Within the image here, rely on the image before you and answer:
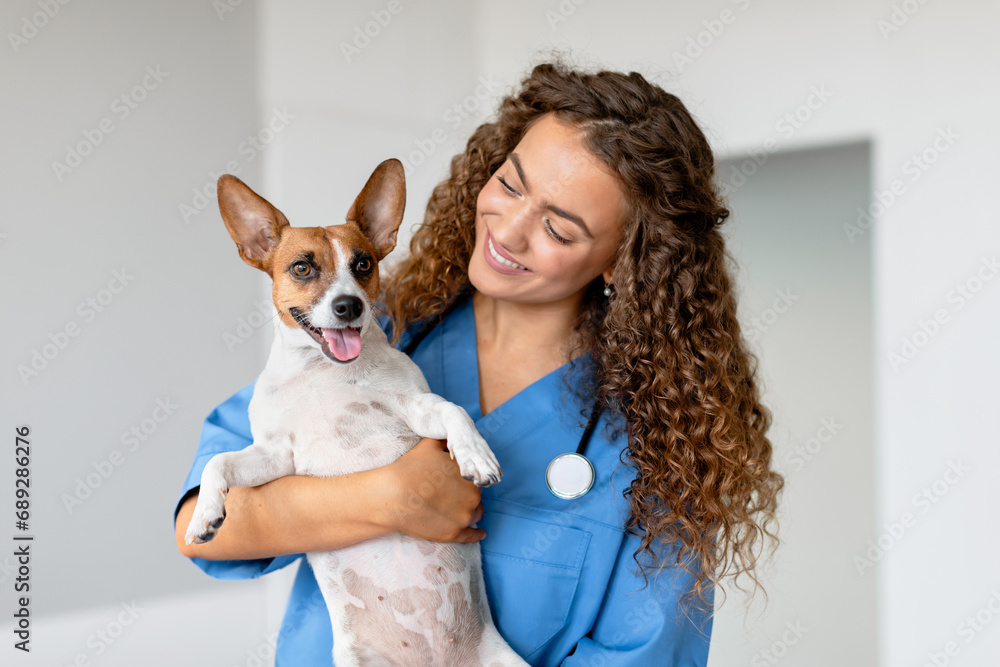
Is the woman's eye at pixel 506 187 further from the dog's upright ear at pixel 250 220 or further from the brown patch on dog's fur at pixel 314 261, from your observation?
the dog's upright ear at pixel 250 220

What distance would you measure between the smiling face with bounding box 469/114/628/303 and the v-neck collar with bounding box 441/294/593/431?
0.19 meters

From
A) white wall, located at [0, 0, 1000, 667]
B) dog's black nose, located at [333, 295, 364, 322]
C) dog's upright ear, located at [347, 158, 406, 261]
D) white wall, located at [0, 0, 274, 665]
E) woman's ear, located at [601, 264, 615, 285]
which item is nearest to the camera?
dog's black nose, located at [333, 295, 364, 322]

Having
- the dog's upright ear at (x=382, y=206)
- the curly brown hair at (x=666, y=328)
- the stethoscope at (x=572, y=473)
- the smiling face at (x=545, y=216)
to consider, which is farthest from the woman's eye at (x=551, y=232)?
the stethoscope at (x=572, y=473)

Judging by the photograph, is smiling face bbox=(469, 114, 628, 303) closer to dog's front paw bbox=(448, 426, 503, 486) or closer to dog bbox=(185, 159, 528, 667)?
dog bbox=(185, 159, 528, 667)

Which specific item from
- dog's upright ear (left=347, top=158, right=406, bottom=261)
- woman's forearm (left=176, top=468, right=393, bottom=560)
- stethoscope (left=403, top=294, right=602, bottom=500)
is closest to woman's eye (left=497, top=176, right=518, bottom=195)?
dog's upright ear (left=347, top=158, right=406, bottom=261)

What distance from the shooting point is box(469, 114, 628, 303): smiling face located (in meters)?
1.56

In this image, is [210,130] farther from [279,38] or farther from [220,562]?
[220,562]

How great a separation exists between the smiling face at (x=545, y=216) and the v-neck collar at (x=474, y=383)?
194 millimetres

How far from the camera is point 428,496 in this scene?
51.6 inches

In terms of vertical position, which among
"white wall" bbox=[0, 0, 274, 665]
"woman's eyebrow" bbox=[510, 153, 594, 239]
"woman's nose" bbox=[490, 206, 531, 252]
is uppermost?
"woman's eyebrow" bbox=[510, 153, 594, 239]

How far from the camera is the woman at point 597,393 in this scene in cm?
155

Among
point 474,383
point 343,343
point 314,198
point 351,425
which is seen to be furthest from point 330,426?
point 314,198

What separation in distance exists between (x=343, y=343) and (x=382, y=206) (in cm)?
33

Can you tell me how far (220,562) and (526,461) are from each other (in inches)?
26.3
